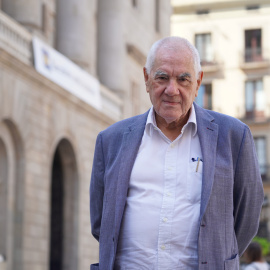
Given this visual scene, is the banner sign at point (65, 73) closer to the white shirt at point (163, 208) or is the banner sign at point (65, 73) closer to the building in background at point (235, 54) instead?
the white shirt at point (163, 208)

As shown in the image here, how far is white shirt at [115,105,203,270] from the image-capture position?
4.61 m

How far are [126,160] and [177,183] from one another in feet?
1.08

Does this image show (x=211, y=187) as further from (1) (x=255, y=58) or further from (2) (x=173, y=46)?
(1) (x=255, y=58)

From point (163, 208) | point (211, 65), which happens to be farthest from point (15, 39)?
point (211, 65)

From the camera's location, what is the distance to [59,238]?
3088 cm

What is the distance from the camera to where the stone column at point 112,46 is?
119 ft

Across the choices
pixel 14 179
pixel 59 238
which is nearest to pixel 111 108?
pixel 59 238

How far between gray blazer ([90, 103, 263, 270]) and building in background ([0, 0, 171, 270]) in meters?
14.1

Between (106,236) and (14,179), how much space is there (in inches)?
839

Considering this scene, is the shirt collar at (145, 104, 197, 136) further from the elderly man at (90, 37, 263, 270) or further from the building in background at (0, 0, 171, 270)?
the building in background at (0, 0, 171, 270)

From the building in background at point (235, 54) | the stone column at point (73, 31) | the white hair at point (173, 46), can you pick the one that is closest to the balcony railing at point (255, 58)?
the building in background at point (235, 54)

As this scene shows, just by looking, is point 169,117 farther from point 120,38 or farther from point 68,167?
point 120,38

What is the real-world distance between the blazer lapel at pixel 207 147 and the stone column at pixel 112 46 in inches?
1234

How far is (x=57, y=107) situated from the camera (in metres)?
28.9
